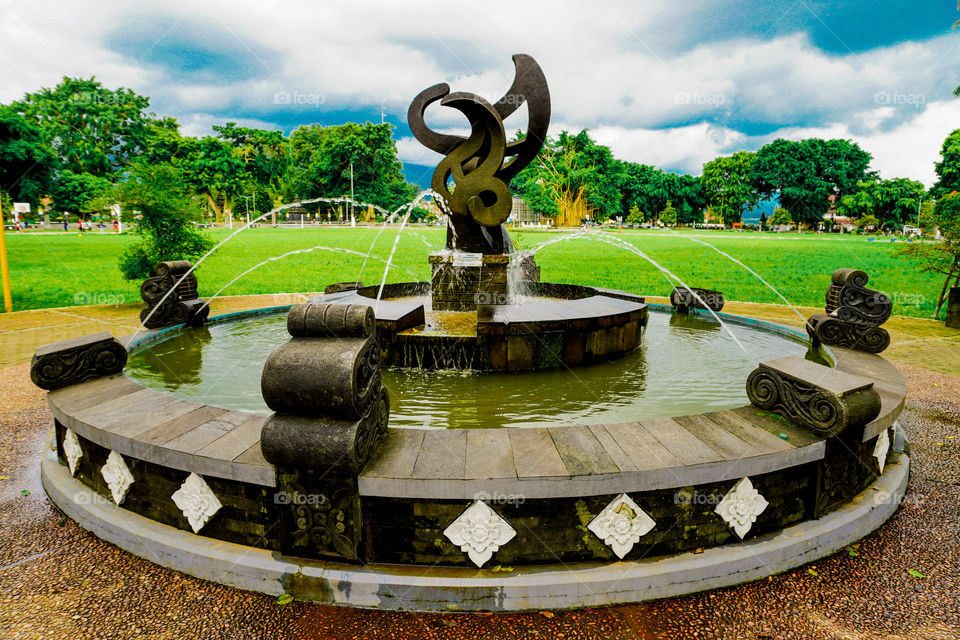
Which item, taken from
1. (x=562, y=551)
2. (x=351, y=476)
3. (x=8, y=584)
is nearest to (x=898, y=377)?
(x=562, y=551)

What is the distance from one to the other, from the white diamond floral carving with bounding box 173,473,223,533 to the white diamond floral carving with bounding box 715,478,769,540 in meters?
3.60

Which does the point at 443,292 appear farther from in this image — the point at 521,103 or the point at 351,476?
the point at 351,476

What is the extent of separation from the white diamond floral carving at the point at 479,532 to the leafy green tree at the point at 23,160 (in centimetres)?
5582

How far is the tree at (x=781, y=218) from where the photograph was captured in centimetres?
7419

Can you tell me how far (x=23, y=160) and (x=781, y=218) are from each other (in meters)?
91.9

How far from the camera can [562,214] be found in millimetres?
60094

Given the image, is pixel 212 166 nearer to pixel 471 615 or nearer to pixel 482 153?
pixel 482 153

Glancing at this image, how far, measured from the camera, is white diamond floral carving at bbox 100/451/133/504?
3834mm

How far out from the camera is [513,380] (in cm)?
629

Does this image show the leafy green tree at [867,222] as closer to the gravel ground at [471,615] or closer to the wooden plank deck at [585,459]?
the gravel ground at [471,615]

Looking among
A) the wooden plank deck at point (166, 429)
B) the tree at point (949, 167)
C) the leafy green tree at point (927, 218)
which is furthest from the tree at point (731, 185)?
the wooden plank deck at point (166, 429)

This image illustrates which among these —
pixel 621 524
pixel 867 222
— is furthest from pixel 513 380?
pixel 867 222

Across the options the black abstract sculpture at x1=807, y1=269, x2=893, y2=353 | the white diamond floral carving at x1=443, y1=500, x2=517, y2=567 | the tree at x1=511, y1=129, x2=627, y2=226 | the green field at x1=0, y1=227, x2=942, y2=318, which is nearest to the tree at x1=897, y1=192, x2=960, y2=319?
the green field at x1=0, y1=227, x2=942, y2=318

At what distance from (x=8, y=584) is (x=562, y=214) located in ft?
197
